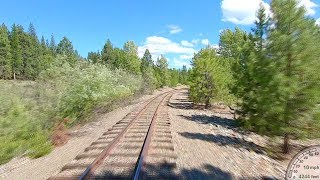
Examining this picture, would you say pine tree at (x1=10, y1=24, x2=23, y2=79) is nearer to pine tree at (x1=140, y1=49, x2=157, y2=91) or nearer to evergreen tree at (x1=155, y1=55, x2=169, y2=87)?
pine tree at (x1=140, y1=49, x2=157, y2=91)

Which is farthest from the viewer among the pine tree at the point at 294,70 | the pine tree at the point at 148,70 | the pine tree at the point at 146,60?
the pine tree at the point at 146,60

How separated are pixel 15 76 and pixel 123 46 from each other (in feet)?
116

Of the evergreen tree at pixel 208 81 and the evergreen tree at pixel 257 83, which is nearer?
the evergreen tree at pixel 257 83

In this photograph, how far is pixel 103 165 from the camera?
953cm

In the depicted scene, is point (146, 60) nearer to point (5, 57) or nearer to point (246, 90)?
point (5, 57)

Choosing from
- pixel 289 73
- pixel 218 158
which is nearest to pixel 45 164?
pixel 218 158

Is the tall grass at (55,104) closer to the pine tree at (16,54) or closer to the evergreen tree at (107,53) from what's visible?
the pine tree at (16,54)

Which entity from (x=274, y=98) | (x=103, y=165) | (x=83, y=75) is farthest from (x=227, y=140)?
(x=83, y=75)

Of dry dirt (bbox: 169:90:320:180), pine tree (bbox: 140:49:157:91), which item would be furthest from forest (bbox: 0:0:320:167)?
pine tree (bbox: 140:49:157:91)

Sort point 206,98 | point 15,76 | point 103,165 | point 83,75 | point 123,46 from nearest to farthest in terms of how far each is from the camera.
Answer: point 103,165 → point 83,75 → point 206,98 → point 15,76 → point 123,46

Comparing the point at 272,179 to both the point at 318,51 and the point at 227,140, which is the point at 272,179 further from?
the point at 318,51
